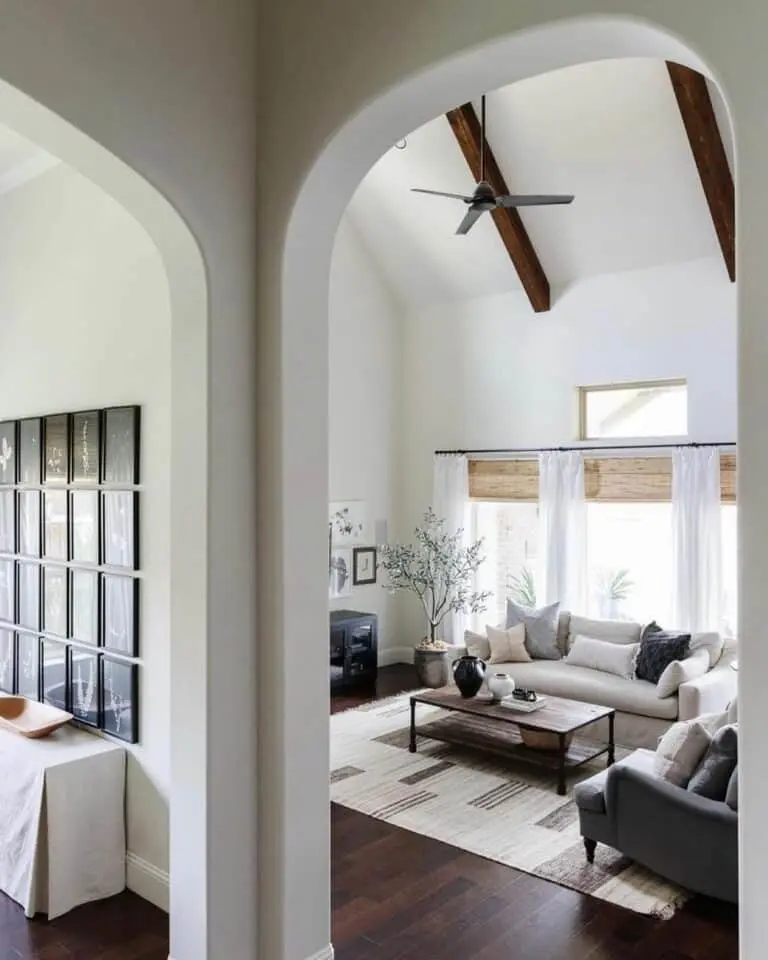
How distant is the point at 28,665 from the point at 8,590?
45 centimetres

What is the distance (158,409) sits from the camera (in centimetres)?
359

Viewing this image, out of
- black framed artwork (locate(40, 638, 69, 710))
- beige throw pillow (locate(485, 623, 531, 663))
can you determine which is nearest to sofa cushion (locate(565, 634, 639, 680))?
beige throw pillow (locate(485, 623, 531, 663))

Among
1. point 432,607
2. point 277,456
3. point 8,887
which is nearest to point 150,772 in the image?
point 8,887

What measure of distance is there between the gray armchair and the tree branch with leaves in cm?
407

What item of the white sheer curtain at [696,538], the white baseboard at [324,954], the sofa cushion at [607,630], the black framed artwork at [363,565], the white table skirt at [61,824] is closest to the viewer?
the white baseboard at [324,954]

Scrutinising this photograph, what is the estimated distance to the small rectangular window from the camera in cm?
709

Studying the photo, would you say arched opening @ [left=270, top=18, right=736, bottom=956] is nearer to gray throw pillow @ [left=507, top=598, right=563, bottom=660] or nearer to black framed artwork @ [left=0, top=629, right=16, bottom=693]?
black framed artwork @ [left=0, top=629, right=16, bottom=693]

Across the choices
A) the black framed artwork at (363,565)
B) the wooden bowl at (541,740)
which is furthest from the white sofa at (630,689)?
the black framed artwork at (363,565)

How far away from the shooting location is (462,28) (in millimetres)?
2176

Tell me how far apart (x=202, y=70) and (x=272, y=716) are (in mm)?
2125

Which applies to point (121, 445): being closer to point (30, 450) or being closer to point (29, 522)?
point (30, 450)

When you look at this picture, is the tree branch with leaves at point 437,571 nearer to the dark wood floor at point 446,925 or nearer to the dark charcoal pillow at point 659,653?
the dark charcoal pillow at point 659,653

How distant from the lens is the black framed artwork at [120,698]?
367 cm

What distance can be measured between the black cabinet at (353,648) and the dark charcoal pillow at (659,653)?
2.63 m
